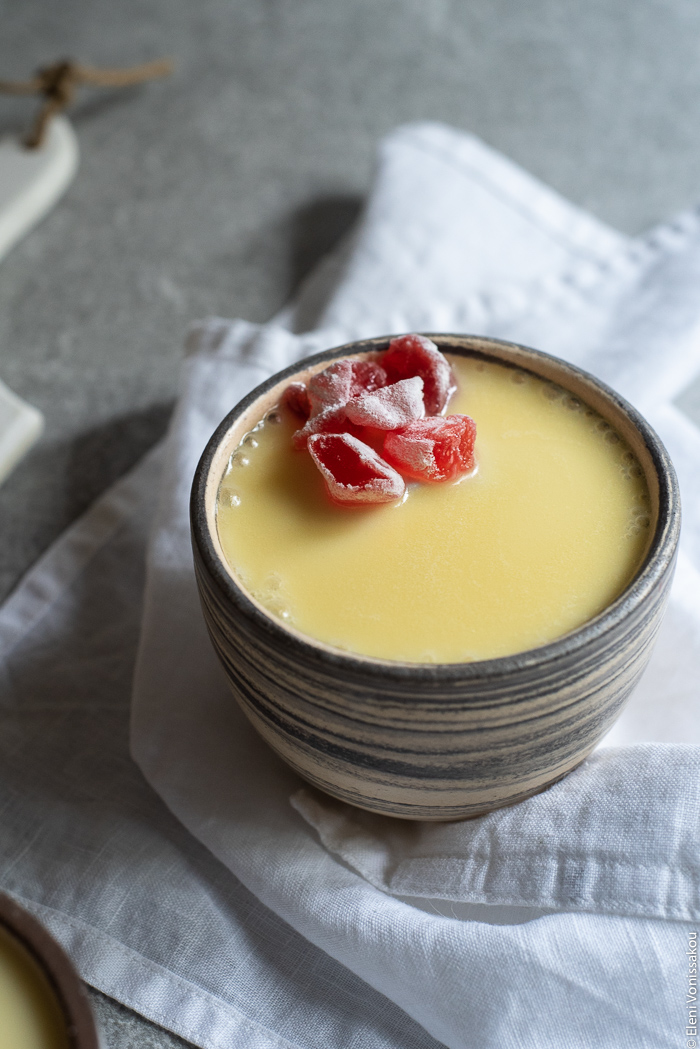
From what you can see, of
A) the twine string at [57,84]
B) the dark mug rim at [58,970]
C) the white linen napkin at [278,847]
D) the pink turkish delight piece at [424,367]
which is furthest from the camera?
the twine string at [57,84]

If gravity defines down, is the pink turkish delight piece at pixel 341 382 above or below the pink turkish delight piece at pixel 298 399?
above

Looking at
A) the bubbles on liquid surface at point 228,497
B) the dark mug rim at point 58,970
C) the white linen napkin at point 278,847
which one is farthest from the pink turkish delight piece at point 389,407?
the dark mug rim at point 58,970

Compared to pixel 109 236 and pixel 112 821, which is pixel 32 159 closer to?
pixel 109 236

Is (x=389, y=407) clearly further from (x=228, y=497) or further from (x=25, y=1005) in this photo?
(x=25, y=1005)

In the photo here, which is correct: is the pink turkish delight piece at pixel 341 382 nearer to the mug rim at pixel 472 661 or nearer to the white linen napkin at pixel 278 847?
the mug rim at pixel 472 661

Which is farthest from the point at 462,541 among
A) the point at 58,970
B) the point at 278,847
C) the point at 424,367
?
the point at 58,970

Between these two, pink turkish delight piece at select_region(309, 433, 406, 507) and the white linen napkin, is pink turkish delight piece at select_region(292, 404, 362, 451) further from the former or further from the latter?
the white linen napkin

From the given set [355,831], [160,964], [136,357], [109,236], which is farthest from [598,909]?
[109,236]
